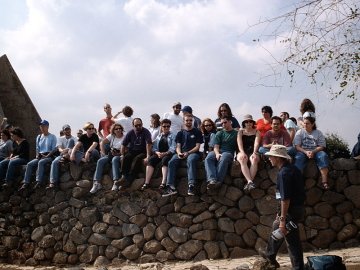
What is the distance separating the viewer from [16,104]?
45.6ft

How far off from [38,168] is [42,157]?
33 centimetres

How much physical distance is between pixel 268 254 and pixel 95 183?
4.28m

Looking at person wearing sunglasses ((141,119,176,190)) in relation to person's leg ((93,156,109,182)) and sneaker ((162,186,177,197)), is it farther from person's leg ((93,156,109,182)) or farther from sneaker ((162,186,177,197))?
person's leg ((93,156,109,182))

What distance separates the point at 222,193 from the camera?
810 centimetres

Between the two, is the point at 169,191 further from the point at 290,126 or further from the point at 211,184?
the point at 290,126

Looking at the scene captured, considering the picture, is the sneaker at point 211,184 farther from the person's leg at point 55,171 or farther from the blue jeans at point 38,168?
the blue jeans at point 38,168

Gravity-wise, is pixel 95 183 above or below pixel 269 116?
below

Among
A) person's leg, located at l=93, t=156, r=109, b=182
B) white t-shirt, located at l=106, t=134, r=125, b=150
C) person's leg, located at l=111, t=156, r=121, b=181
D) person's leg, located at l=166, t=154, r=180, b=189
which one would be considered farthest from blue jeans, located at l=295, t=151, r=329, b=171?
person's leg, located at l=93, t=156, r=109, b=182

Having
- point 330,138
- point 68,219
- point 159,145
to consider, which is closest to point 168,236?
point 159,145

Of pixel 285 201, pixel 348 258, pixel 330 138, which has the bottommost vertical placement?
pixel 348 258

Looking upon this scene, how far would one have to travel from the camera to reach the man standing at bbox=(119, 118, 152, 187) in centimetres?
870

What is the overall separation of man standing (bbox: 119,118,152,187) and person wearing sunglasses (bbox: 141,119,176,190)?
7.8 inches

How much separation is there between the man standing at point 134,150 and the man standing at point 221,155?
4.67 feet

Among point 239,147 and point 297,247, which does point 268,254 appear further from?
point 239,147
